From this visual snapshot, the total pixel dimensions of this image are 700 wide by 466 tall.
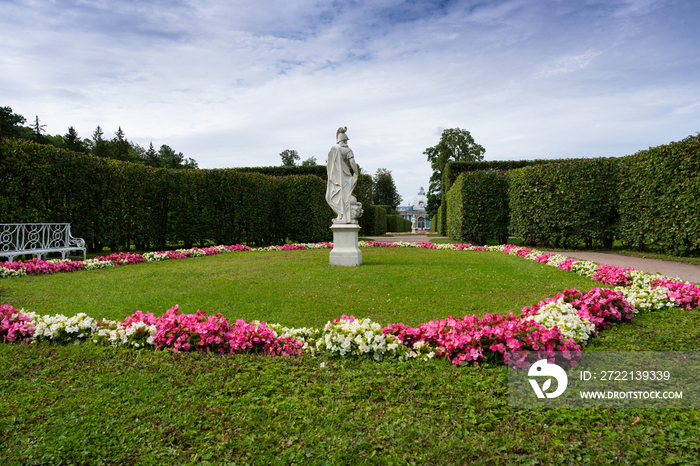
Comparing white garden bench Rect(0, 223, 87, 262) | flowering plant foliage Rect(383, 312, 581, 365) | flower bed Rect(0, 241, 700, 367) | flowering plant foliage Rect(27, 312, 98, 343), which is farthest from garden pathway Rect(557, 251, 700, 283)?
white garden bench Rect(0, 223, 87, 262)

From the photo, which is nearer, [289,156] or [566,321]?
[566,321]

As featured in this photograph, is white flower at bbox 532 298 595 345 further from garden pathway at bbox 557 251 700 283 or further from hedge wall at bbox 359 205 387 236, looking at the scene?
hedge wall at bbox 359 205 387 236

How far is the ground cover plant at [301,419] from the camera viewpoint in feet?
5.87

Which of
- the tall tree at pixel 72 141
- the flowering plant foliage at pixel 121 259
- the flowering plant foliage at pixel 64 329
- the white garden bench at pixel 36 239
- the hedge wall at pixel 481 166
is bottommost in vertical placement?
the flowering plant foliage at pixel 64 329

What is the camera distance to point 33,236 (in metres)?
8.68

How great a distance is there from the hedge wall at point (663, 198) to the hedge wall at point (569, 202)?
531mm

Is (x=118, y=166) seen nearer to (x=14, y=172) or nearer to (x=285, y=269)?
(x=14, y=172)

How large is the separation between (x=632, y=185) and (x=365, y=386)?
11953 mm

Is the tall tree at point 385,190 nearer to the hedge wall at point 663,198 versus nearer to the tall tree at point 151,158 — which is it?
the tall tree at point 151,158

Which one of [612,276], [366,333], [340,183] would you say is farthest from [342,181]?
[366,333]

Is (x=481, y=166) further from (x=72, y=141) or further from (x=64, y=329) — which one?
(x=72, y=141)

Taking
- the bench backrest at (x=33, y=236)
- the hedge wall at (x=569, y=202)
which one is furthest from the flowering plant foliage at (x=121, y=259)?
the hedge wall at (x=569, y=202)

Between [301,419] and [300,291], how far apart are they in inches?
125

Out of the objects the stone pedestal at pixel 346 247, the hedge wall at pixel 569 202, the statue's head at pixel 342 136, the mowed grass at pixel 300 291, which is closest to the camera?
the mowed grass at pixel 300 291
